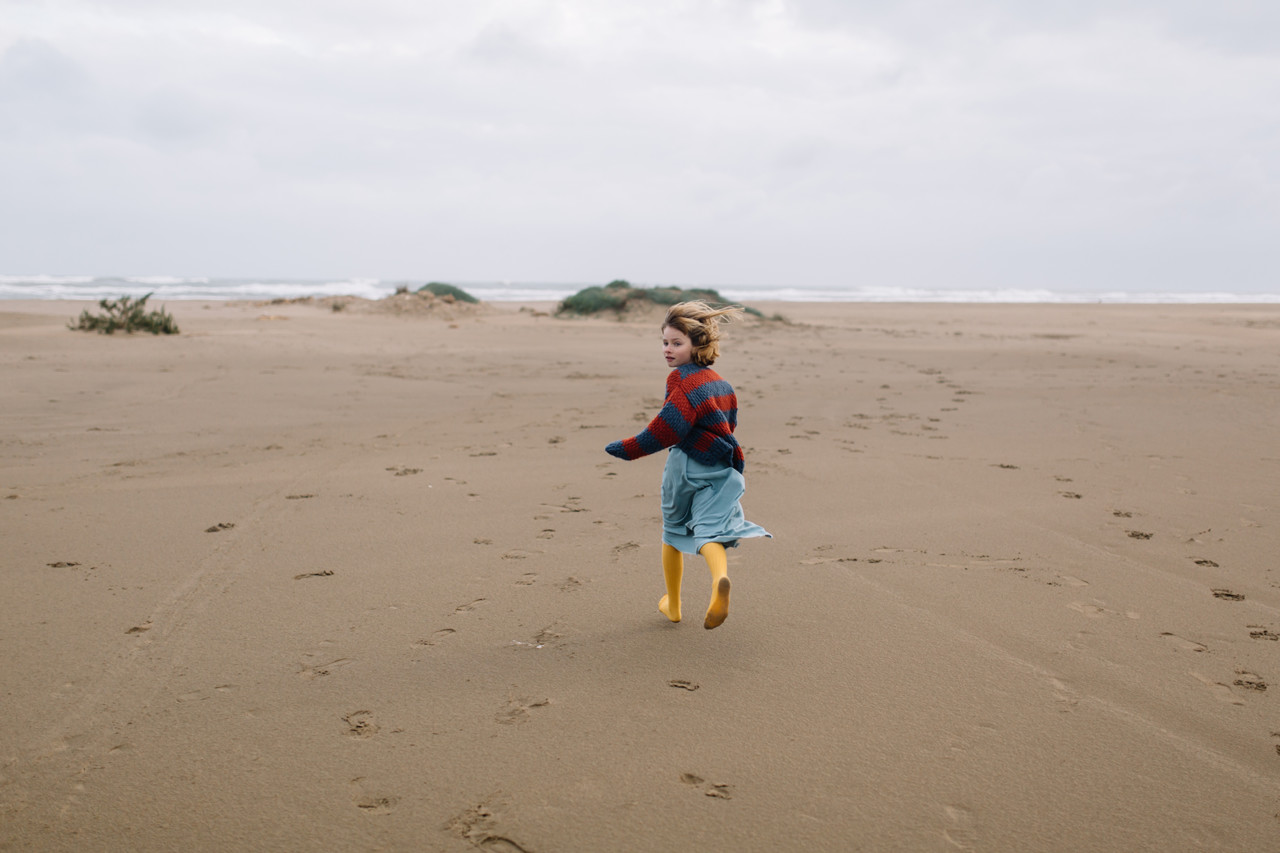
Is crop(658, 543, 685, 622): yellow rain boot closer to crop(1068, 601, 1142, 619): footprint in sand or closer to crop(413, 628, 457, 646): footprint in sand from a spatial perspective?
crop(413, 628, 457, 646): footprint in sand

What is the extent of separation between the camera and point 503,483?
213 inches

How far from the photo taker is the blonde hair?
3.09m

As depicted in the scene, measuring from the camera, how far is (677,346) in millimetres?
3102

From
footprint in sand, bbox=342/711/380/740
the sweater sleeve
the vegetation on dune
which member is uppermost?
the vegetation on dune

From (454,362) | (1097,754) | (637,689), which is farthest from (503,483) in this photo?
(454,362)

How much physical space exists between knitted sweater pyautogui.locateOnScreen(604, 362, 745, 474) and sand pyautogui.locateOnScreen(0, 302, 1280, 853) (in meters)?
0.71

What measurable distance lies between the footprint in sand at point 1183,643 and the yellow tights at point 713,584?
1.66 metres

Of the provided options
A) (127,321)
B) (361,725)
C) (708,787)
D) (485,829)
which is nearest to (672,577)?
(708,787)

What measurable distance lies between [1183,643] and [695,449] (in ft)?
6.38

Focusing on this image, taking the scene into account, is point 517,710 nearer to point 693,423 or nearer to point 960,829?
point 693,423

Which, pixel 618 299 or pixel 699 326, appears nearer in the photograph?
pixel 699 326

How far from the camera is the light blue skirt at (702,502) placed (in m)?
3.17

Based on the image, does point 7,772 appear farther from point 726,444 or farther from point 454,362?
point 454,362

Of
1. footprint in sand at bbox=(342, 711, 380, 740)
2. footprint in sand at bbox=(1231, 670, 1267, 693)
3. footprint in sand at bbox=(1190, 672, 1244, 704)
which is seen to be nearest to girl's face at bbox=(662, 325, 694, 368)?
footprint in sand at bbox=(342, 711, 380, 740)
